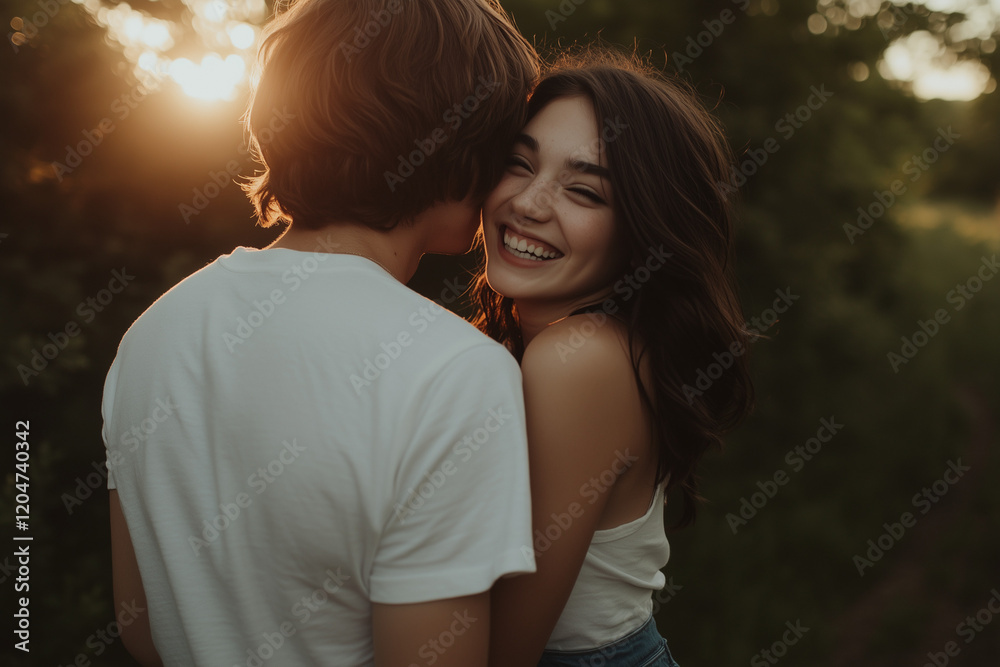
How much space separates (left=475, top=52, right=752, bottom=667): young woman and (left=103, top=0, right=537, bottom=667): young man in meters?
0.31

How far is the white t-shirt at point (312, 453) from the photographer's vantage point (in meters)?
1.06

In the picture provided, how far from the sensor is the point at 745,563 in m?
4.81

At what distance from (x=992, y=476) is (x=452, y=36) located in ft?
24.8

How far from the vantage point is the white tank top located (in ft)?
5.54

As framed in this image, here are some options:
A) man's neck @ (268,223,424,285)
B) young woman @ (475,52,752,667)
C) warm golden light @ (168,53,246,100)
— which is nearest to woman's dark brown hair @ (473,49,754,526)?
young woman @ (475,52,752,667)

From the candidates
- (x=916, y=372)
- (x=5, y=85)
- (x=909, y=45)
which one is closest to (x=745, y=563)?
(x=916, y=372)

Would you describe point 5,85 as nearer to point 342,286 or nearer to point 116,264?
point 116,264

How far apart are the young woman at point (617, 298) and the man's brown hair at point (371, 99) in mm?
367

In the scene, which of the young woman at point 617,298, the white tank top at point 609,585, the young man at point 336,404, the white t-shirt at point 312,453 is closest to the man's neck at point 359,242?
the young man at point 336,404

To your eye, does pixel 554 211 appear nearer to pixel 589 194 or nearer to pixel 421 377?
pixel 589 194

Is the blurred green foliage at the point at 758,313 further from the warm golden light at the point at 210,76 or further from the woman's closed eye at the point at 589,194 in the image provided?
the woman's closed eye at the point at 589,194

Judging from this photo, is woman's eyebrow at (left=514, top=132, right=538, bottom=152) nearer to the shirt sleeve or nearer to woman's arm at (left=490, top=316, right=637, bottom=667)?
woman's arm at (left=490, top=316, right=637, bottom=667)

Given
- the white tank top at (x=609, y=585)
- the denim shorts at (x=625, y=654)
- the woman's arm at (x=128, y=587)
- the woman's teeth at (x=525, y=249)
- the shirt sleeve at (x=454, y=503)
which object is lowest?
the woman's arm at (x=128, y=587)

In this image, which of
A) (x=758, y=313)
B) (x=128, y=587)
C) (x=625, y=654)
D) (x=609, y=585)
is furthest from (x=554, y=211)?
(x=758, y=313)
